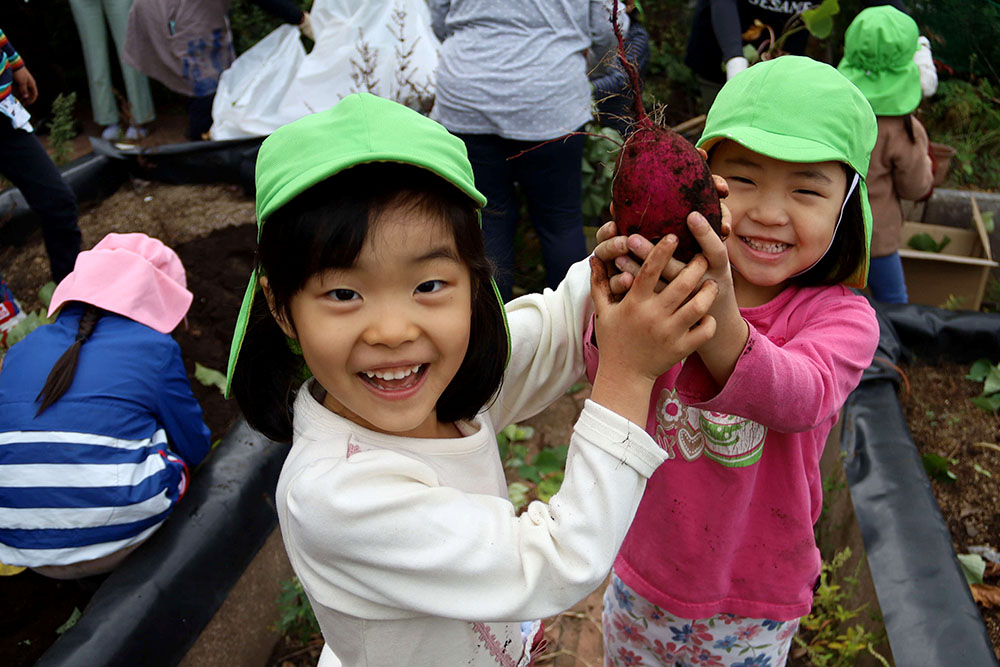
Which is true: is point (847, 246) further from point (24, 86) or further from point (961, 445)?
point (24, 86)

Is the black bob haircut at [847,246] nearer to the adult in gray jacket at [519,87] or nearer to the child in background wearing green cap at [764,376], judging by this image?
the child in background wearing green cap at [764,376]

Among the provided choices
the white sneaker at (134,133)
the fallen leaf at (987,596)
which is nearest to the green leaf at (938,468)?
the fallen leaf at (987,596)

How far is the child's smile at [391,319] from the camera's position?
3.54 feet

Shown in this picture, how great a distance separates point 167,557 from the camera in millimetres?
2312

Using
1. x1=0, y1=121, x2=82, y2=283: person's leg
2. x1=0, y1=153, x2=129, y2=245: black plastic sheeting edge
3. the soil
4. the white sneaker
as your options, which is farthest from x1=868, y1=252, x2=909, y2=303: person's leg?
the white sneaker

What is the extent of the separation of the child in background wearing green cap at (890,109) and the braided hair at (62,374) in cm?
331

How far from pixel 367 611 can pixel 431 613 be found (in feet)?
0.40

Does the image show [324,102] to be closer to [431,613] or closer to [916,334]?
[916,334]

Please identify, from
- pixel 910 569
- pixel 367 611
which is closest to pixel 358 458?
pixel 367 611

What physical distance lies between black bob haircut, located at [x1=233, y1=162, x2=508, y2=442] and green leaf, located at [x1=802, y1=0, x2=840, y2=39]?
337 cm

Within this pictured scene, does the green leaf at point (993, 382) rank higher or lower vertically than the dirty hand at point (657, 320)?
lower

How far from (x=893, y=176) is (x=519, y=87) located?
1.94m

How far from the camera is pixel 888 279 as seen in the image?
375 centimetres

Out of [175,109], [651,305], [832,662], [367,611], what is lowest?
[175,109]
